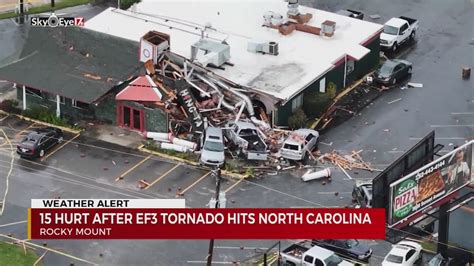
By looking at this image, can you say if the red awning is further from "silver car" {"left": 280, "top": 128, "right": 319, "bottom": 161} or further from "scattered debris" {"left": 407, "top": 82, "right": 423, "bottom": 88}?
"scattered debris" {"left": 407, "top": 82, "right": 423, "bottom": 88}

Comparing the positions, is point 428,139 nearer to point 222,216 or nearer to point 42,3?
point 222,216

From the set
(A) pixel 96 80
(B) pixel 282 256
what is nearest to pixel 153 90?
→ (A) pixel 96 80

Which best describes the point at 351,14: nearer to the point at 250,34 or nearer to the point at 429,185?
the point at 250,34

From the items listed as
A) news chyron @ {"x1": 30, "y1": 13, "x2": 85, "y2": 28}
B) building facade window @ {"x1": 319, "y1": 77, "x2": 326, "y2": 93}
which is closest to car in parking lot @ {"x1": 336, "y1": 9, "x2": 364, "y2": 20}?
building facade window @ {"x1": 319, "y1": 77, "x2": 326, "y2": 93}

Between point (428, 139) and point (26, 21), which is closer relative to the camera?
point (428, 139)

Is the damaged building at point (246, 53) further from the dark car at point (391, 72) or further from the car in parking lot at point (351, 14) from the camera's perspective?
the car in parking lot at point (351, 14)

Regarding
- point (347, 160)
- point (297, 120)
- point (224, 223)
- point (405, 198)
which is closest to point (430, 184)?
point (405, 198)
